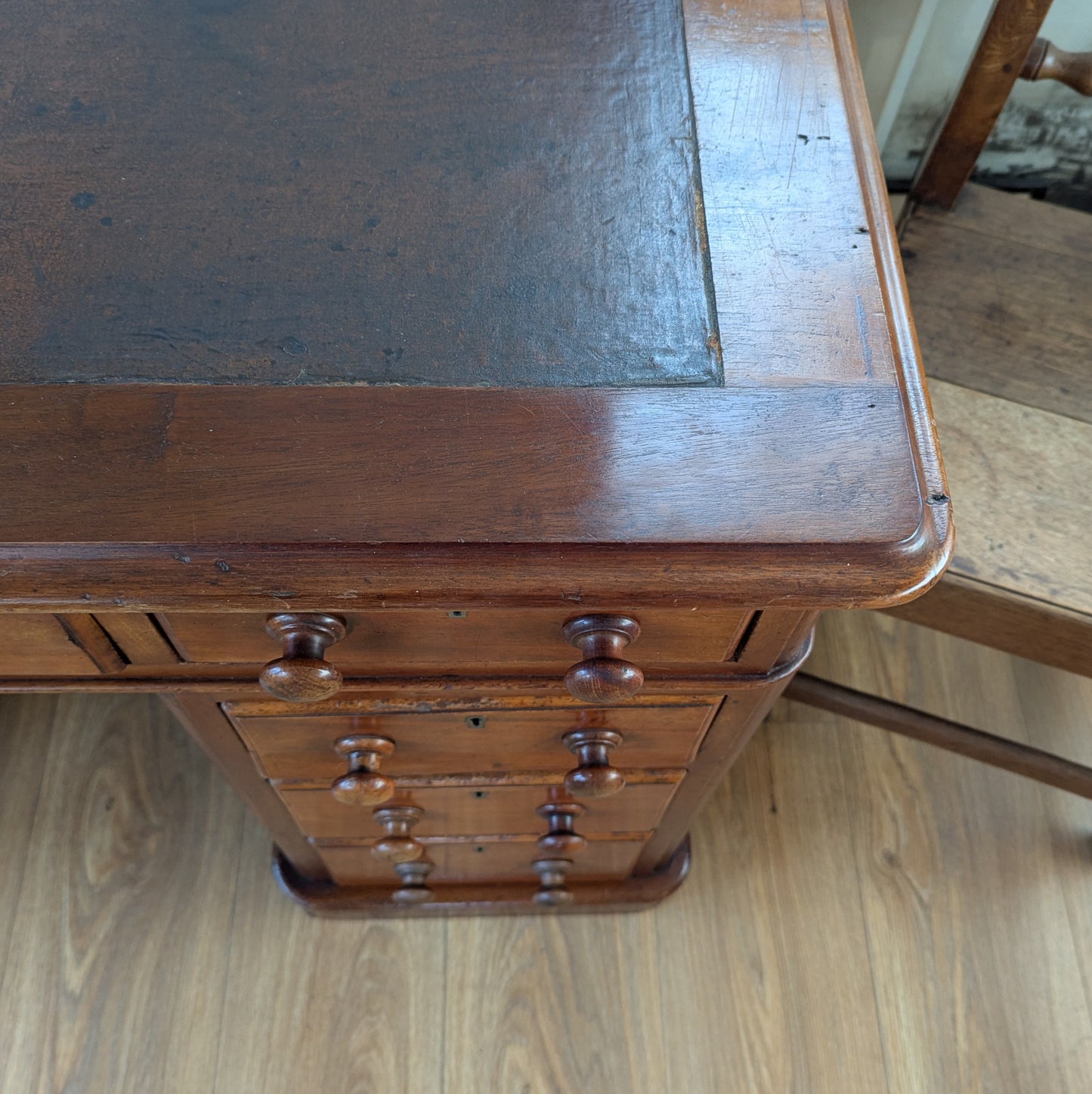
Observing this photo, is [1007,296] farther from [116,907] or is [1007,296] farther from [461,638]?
[116,907]

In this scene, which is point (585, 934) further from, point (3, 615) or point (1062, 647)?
point (3, 615)

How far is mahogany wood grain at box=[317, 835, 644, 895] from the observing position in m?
0.89

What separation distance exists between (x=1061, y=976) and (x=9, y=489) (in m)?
1.08

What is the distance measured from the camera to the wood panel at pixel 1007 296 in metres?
0.79

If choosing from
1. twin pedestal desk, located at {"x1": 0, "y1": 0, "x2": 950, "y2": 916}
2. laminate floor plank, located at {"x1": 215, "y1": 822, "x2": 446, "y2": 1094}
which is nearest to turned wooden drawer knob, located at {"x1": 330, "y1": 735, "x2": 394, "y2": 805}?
twin pedestal desk, located at {"x1": 0, "y1": 0, "x2": 950, "y2": 916}

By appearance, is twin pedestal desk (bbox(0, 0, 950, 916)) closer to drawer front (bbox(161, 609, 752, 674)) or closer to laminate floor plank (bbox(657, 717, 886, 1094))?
drawer front (bbox(161, 609, 752, 674))

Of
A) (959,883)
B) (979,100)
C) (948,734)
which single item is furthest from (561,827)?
(979,100)

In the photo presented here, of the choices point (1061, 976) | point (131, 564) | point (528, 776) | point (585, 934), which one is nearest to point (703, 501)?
point (131, 564)

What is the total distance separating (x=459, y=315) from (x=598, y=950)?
78 centimetres

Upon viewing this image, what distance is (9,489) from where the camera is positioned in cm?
42

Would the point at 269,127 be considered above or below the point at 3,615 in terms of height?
above

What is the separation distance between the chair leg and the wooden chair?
0.24 metres

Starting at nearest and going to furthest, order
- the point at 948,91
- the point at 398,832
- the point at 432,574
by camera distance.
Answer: the point at 432,574 < the point at 398,832 < the point at 948,91

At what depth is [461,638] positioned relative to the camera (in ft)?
1.68
